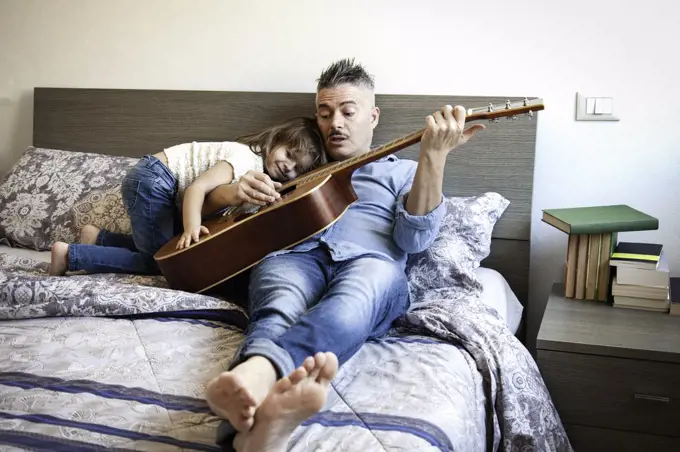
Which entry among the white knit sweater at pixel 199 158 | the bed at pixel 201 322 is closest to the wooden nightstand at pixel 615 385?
the bed at pixel 201 322

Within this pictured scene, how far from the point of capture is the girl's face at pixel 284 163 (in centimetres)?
186

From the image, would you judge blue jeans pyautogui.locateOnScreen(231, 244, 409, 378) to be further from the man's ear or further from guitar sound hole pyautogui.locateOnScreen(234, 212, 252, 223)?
the man's ear

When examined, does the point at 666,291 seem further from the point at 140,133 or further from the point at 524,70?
the point at 140,133

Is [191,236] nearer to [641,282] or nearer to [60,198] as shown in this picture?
[60,198]

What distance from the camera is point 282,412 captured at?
98 centimetres

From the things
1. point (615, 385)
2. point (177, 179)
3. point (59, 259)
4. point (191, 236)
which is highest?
point (177, 179)

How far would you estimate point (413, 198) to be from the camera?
1.66 m

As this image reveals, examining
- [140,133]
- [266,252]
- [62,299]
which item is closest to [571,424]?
[266,252]

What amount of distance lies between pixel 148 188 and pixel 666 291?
1378 millimetres

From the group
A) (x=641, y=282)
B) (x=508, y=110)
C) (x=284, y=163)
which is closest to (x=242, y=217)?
(x=284, y=163)

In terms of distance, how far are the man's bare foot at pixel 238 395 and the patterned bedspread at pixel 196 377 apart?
2.5 inches

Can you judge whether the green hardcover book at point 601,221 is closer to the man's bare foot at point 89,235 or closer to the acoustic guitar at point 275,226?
the acoustic guitar at point 275,226

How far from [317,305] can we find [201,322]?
32 centimetres

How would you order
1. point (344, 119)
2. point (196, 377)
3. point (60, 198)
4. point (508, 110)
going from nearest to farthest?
point (196, 377) → point (508, 110) → point (344, 119) → point (60, 198)
